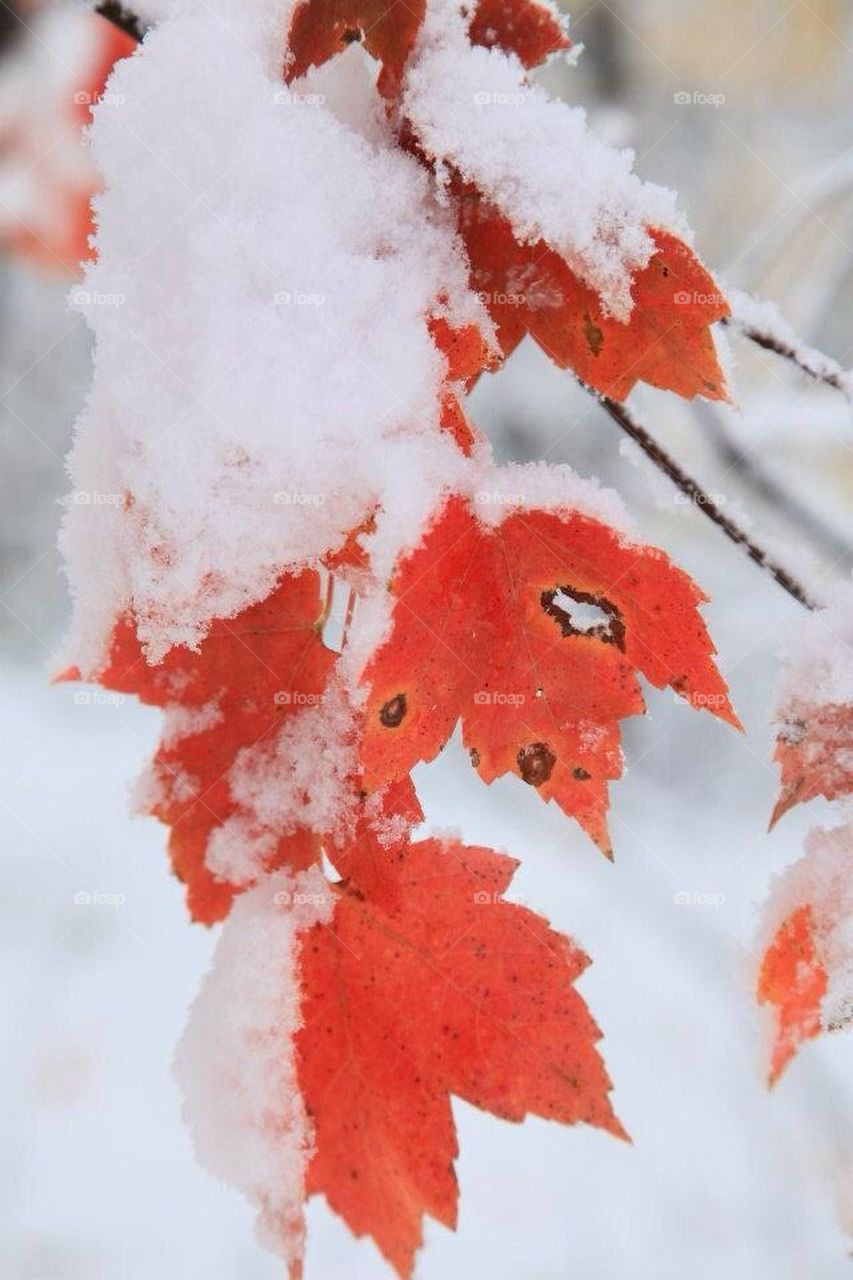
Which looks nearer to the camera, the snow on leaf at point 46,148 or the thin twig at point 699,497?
the thin twig at point 699,497

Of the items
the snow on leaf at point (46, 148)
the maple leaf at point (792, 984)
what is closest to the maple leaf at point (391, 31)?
the maple leaf at point (792, 984)

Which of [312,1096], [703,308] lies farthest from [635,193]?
[312,1096]

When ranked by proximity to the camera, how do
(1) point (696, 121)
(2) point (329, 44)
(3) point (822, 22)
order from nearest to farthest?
(2) point (329, 44), (3) point (822, 22), (1) point (696, 121)

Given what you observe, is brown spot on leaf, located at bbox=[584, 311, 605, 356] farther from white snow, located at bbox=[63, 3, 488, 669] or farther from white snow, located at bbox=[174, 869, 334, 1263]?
white snow, located at bbox=[174, 869, 334, 1263]

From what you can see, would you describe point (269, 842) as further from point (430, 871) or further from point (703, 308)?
point (703, 308)

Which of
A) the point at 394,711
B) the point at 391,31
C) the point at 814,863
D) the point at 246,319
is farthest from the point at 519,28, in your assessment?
the point at 814,863

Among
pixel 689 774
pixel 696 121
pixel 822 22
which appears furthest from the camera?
pixel 689 774

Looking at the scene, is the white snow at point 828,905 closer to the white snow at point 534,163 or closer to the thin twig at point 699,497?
the thin twig at point 699,497
